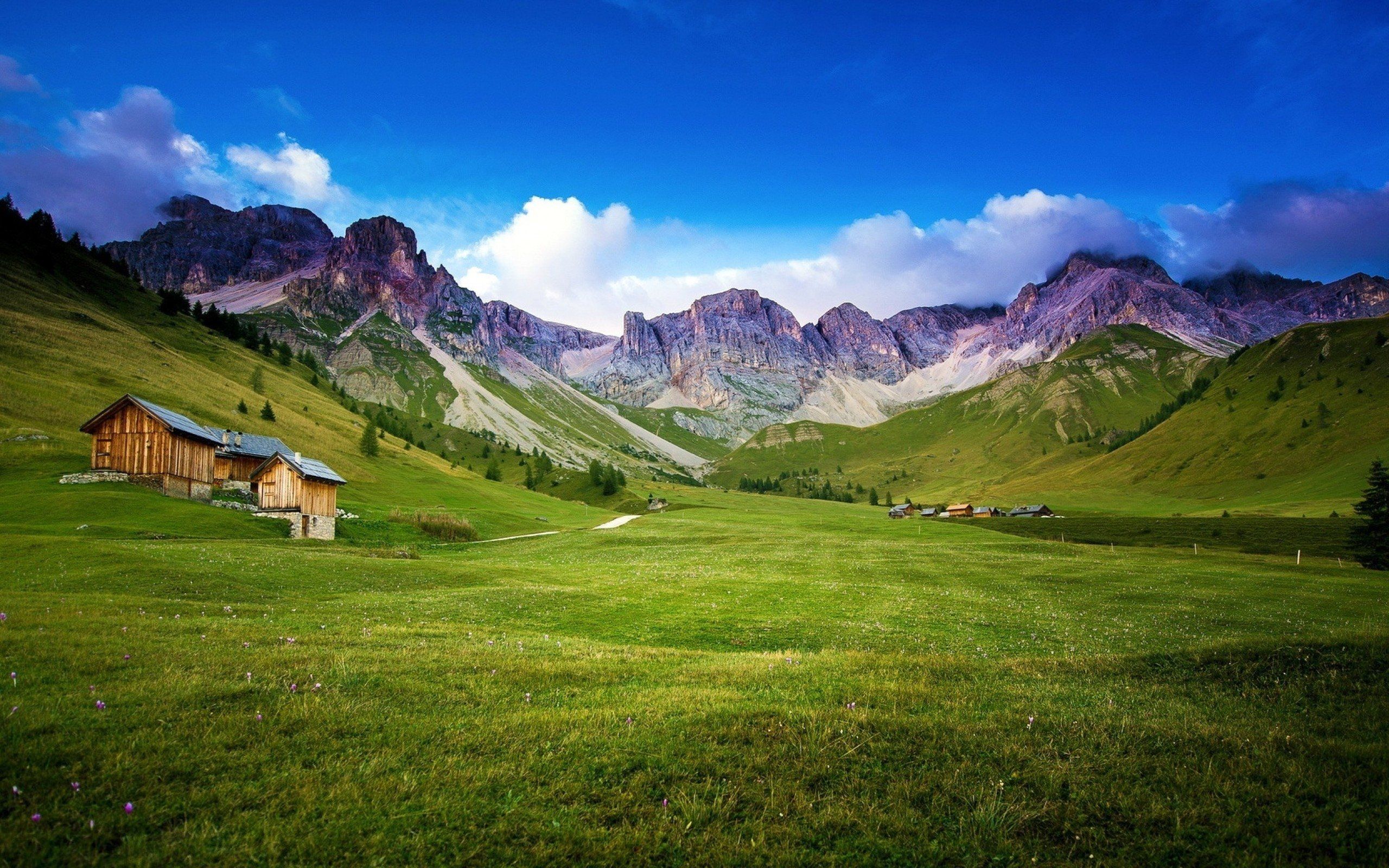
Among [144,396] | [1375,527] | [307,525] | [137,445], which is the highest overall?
[144,396]

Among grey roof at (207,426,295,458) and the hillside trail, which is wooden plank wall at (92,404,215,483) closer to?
grey roof at (207,426,295,458)

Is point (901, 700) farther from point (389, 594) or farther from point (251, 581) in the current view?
point (251, 581)

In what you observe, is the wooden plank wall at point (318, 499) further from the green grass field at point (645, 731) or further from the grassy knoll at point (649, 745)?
the grassy knoll at point (649, 745)

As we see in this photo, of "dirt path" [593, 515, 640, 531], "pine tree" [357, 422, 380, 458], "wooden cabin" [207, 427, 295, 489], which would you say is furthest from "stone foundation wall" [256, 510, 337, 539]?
"pine tree" [357, 422, 380, 458]

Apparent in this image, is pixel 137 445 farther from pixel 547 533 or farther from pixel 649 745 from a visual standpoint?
pixel 649 745

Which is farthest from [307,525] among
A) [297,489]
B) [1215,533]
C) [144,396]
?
[1215,533]

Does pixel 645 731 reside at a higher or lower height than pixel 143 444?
lower

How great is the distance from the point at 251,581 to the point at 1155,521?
475 ft

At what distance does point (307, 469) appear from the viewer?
63.4 m

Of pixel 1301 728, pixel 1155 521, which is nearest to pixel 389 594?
pixel 1301 728

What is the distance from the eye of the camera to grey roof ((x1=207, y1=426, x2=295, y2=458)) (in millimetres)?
72938

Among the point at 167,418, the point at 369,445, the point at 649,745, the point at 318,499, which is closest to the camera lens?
the point at 649,745

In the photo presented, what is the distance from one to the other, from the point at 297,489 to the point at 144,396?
4959 cm

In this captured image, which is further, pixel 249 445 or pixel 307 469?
pixel 249 445
